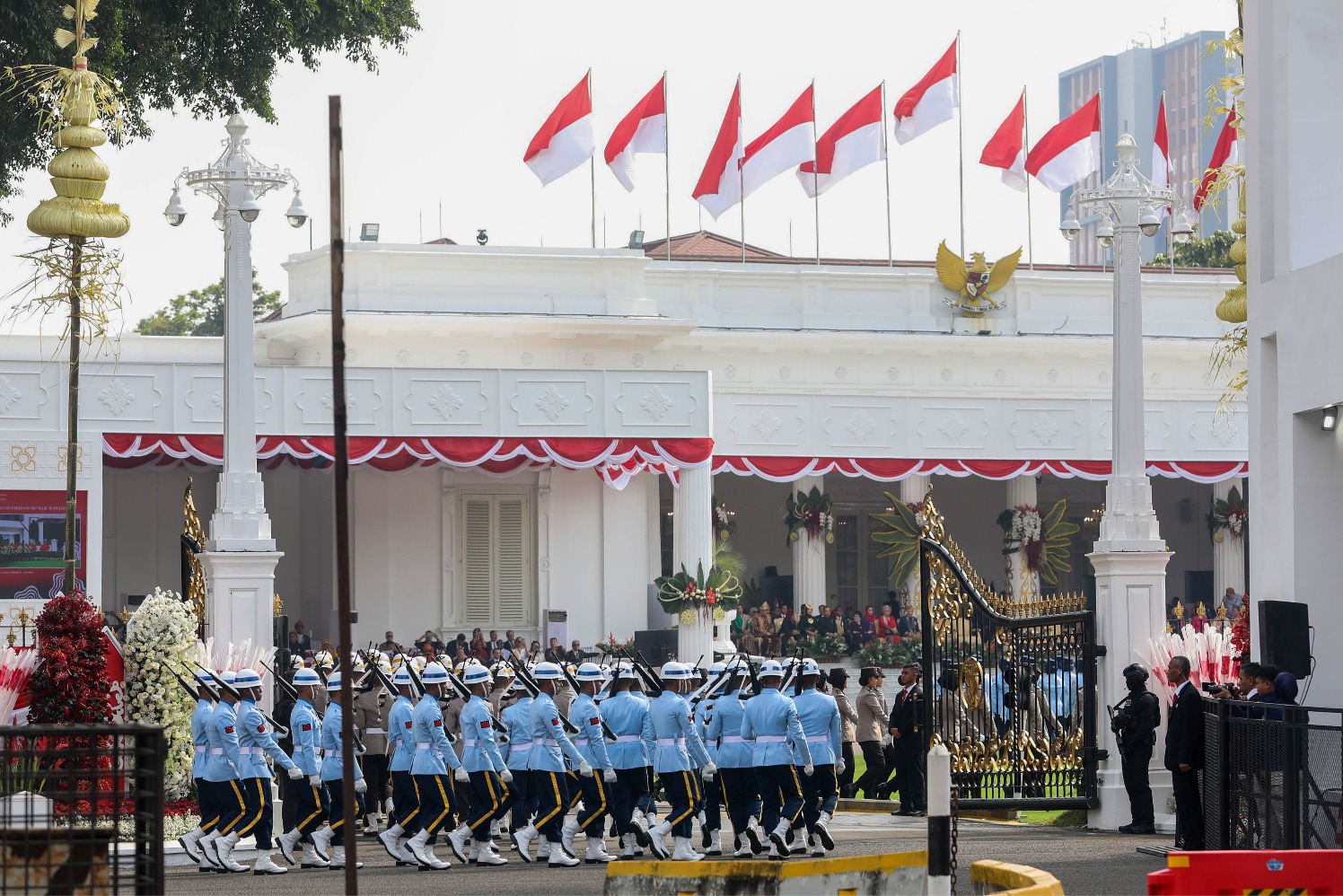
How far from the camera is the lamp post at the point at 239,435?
64.9 feet

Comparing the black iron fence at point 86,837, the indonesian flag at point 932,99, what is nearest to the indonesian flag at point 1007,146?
the indonesian flag at point 932,99

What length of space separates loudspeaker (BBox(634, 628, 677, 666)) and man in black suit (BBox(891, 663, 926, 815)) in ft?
39.6

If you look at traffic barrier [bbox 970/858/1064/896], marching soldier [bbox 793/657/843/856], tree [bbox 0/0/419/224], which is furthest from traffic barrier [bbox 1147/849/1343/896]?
tree [bbox 0/0/419/224]

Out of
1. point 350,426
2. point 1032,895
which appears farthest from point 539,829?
point 350,426

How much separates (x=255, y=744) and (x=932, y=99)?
2273 cm

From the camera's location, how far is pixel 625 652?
32.0m

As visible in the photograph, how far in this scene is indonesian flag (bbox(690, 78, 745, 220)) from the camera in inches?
1437

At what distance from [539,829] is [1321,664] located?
6.02 meters

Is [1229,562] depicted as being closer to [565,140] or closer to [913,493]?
[913,493]

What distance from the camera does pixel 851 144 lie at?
119ft

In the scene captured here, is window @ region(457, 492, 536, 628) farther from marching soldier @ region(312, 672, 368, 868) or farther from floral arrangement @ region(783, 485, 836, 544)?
marching soldier @ region(312, 672, 368, 868)

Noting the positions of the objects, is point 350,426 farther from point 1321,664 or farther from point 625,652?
point 1321,664

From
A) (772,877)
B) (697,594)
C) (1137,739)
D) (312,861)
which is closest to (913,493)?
(697,594)

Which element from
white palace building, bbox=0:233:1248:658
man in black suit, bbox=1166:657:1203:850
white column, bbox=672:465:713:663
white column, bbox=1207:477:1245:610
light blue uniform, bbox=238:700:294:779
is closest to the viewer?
man in black suit, bbox=1166:657:1203:850
